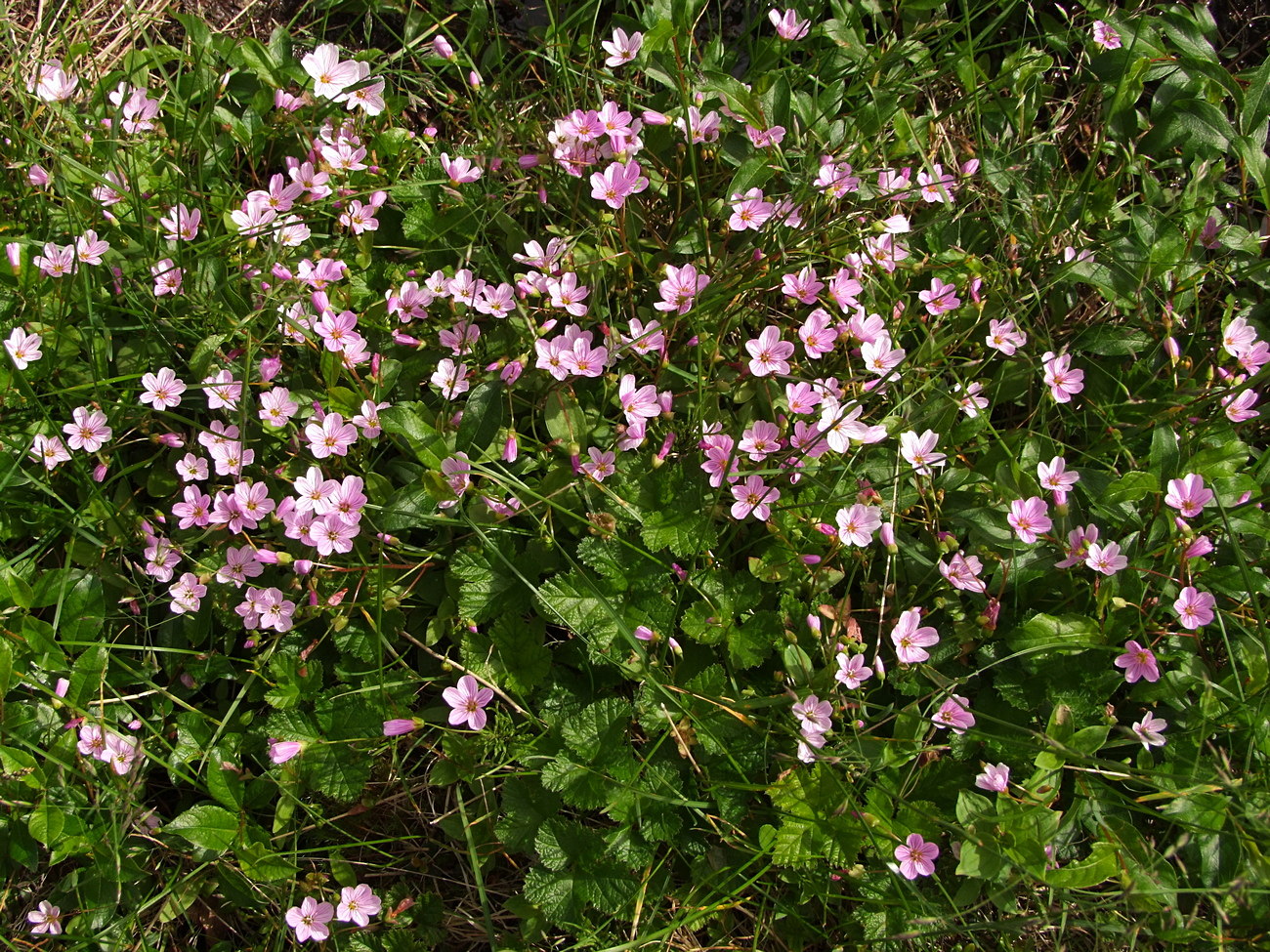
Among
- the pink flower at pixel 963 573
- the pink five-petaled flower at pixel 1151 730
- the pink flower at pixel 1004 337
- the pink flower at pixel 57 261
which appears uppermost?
the pink flower at pixel 57 261

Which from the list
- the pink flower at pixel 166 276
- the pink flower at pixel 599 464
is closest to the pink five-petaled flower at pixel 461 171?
the pink flower at pixel 166 276

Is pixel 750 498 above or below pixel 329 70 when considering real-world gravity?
below

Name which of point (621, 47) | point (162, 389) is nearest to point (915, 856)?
point (162, 389)

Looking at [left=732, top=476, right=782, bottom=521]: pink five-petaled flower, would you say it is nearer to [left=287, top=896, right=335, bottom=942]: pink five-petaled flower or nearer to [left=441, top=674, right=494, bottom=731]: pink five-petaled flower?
[left=441, top=674, right=494, bottom=731]: pink five-petaled flower

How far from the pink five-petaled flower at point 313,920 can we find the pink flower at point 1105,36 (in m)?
3.47

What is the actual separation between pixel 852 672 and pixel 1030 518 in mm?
596

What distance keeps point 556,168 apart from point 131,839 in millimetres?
2225

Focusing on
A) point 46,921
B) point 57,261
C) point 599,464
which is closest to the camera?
point 46,921

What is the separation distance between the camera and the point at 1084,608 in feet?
8.63

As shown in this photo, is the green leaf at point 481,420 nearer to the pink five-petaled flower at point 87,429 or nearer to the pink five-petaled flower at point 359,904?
the pink five-petaled flower at point 87,429

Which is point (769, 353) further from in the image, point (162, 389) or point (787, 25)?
point (162, 389)

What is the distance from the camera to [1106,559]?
2.47m

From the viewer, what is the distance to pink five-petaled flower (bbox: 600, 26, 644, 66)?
2.96m

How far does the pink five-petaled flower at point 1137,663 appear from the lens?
94.6 inches
